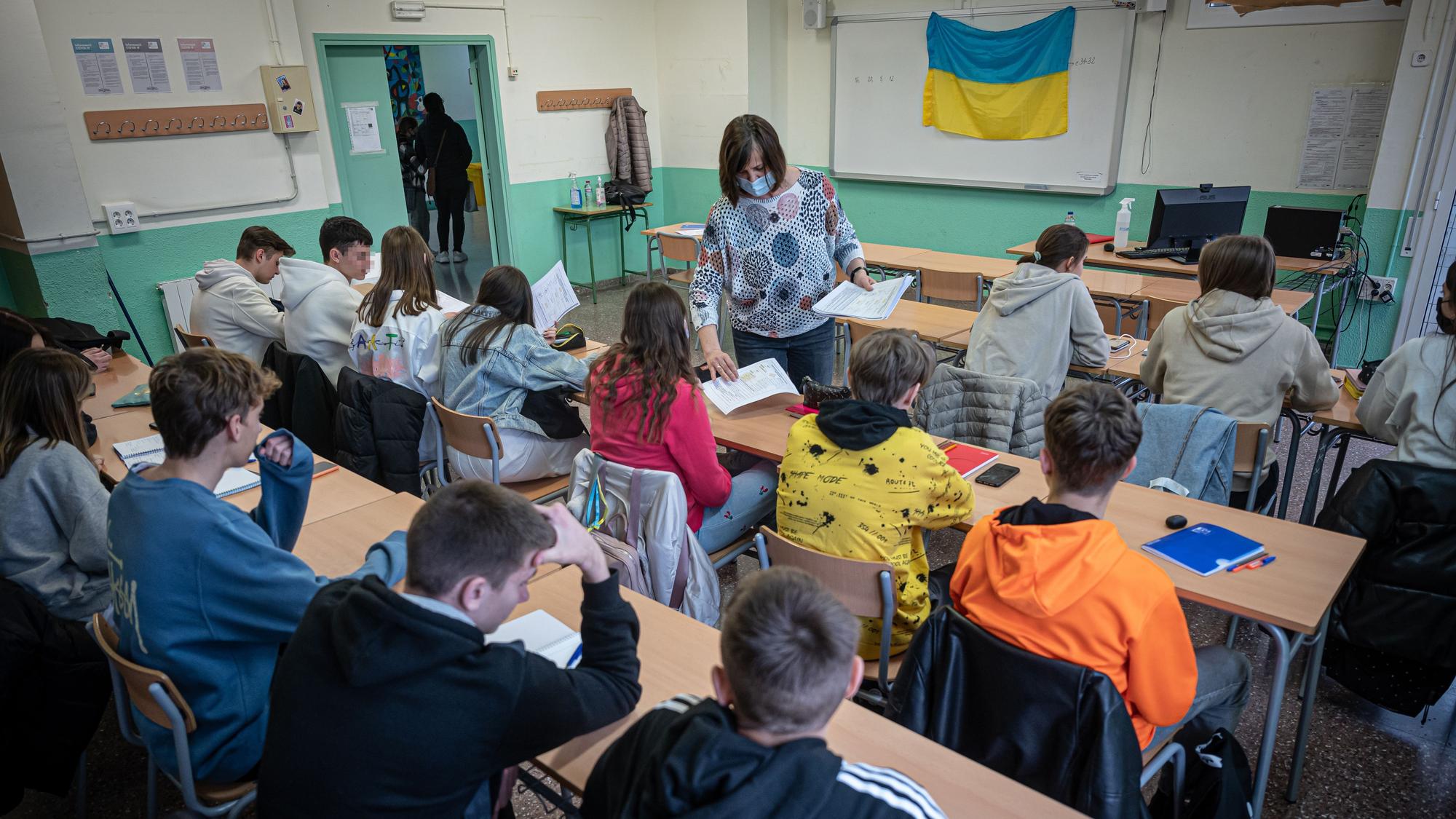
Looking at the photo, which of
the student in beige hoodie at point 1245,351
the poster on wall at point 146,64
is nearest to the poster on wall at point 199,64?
the poster on wall at point 146,64

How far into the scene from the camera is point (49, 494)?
2098 millimetres

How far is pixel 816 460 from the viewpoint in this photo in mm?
2018

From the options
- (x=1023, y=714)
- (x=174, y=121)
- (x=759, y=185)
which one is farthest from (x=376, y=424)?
(x=174, y=121)

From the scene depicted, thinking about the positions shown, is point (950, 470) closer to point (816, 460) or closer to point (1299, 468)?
point (816, 460)

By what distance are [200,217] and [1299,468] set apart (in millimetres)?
6345

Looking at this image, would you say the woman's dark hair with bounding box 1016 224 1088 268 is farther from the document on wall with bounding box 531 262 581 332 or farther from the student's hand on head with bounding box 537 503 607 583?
the student's hand on head with bounding box 537 503 607 583

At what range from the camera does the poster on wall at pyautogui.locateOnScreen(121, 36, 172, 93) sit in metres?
4.98

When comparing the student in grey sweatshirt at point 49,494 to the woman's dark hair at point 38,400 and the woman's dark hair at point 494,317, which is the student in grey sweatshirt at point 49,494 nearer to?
the woman's dark hair at point 38,400

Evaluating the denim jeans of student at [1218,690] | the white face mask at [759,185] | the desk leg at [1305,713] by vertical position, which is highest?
the white face mask at [759,185]

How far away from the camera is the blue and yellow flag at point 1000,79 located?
618 cm

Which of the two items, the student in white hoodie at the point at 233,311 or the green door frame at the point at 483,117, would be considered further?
the green door frame at the point at 483,117

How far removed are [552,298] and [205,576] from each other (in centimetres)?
233

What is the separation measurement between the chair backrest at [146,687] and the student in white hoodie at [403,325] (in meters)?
1.74

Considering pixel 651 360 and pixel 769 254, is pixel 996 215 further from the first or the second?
pixel 651 360
